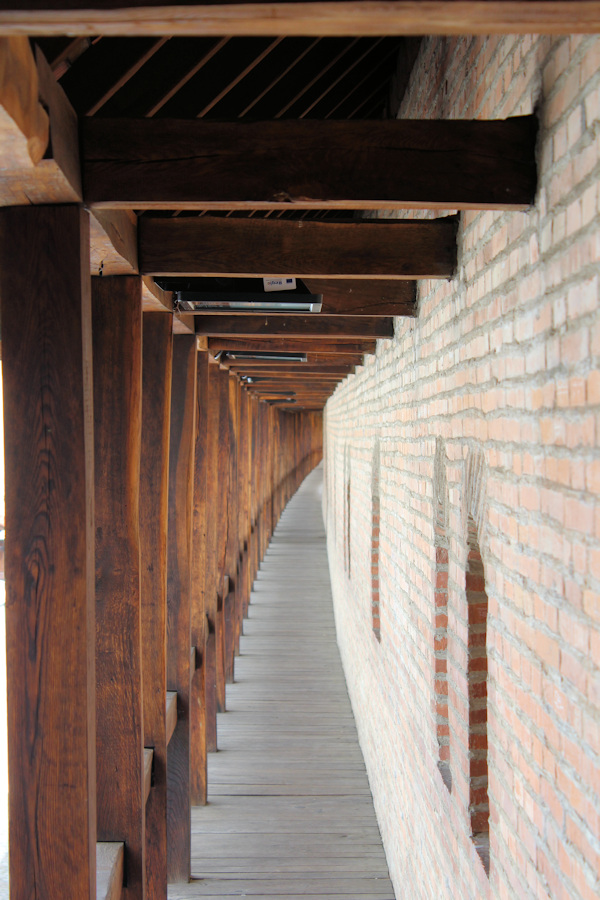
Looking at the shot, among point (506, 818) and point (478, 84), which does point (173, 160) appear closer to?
point (478, 84)

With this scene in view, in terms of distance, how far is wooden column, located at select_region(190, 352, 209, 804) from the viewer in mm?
Result: 6086

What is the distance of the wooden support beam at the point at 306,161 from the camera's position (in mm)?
2104

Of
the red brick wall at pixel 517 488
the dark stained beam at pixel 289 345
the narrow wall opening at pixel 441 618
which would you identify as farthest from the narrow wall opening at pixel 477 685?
the dark stained beam at pixel 289 345

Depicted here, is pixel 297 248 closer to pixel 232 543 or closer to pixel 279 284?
pixel 279 284

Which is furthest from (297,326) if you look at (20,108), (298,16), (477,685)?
(298,16)

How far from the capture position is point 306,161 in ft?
6.96

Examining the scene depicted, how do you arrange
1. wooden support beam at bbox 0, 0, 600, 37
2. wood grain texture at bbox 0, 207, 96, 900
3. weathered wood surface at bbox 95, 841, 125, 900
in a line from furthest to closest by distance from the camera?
1. weathered wood surface at bbox 95, 841, 125, 900
2. wood grain texture at bbox 0, 207, 96, 900
3. wooden support beam at bbox 0, 0, 600, 37

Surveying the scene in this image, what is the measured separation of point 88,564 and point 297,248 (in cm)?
147

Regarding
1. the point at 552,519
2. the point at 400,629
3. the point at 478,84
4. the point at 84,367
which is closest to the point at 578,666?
the point at 552,519

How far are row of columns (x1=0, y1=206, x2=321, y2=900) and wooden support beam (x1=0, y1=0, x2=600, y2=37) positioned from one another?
3.25 ft

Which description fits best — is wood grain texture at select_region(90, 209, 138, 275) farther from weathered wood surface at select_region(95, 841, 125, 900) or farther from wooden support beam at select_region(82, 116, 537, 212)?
weathered wood surface at select_region(95, 841, 125, 900)

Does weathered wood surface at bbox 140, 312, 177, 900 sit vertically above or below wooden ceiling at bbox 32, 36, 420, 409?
below

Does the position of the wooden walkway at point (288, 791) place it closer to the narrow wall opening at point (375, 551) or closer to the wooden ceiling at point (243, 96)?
the narrow wall opening at point (375, 551)

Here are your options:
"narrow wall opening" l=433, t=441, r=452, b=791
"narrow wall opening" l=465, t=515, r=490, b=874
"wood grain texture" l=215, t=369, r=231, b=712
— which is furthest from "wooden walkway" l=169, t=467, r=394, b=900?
"narrow wall opening" l=465, t=515, r=490, b=874
